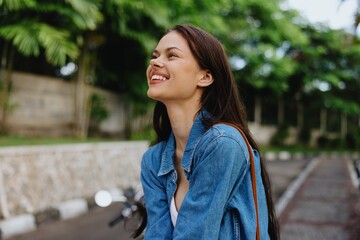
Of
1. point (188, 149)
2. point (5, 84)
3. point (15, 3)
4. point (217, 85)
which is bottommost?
point (188, 149)

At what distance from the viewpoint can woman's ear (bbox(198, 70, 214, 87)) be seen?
142cm

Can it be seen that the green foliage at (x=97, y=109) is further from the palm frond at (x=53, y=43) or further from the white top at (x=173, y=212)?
the white top at (x=173, y=212)

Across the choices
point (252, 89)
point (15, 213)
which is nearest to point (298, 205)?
point (15, 213)

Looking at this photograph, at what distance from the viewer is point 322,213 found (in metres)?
5.81

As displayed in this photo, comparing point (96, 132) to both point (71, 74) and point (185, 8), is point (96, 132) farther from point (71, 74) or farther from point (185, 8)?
point (185, 8)

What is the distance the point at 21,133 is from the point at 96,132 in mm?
2916

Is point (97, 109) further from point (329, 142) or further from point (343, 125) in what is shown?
point (343, 125)

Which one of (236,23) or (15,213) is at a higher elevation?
(236,23)

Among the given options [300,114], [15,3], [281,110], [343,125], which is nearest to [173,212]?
[15,3]

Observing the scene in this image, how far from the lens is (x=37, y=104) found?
923 cm

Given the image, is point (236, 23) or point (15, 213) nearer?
point (15, 213)

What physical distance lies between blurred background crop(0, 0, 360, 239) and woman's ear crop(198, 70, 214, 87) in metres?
0.57

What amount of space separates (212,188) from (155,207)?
306 millimetres

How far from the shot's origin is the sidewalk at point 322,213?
4.61 metres
